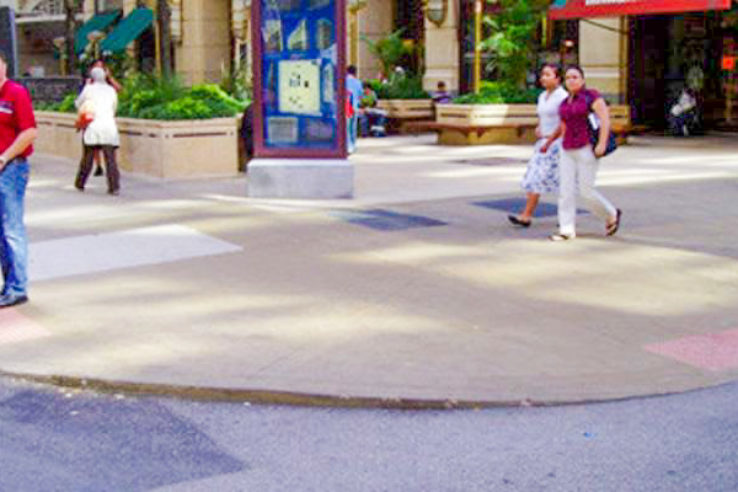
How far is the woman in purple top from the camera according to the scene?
10.6 m

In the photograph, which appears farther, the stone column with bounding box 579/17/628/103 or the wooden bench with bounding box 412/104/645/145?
the stone column with bounding box 579/17/628/103

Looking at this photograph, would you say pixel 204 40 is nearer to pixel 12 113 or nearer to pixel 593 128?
pixel 593 128

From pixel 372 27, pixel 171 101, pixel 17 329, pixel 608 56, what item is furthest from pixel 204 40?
pixel 17 329

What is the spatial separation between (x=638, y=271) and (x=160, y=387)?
474 centimetres

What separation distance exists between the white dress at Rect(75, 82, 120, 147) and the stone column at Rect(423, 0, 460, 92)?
14.9 meters

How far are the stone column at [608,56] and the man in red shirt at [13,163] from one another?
706 inches

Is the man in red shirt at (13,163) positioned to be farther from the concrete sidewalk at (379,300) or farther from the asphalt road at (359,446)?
the asphalt road at (359,446)

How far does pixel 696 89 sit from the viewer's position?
25000 millimetres

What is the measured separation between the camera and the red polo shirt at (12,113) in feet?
26.7

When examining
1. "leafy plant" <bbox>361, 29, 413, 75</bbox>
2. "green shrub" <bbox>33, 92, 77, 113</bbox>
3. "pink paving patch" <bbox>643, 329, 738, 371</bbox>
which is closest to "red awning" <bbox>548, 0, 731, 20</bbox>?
"leafy plant" <bbox>361, 29, 413, 75</bbox>

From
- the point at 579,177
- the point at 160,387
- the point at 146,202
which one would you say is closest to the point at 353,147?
the point at 146,202

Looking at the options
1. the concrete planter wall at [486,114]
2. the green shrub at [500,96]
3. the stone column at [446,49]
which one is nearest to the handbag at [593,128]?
the concrete planter wall at [486,114]

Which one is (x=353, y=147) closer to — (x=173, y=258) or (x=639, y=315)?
(x=173, y=258)

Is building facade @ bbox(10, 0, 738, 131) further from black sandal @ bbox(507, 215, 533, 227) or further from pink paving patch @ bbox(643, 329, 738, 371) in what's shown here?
pink paving patch @ bbox(643, 329, 738, 371)
